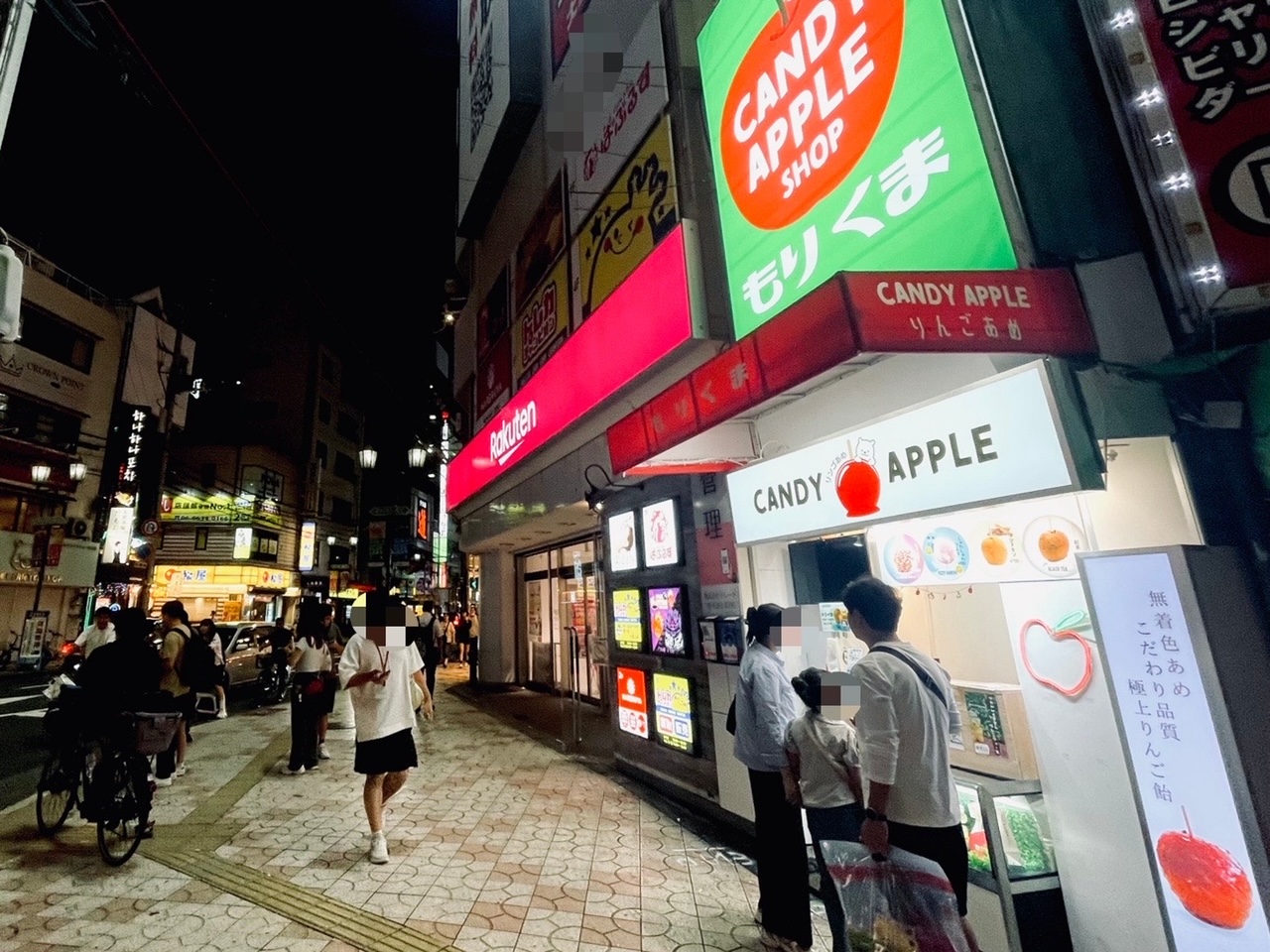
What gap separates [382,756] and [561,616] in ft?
26.1

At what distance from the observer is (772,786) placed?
3.62 metres

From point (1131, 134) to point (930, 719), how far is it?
10.2 feet

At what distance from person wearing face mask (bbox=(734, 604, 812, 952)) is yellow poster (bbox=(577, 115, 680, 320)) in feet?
13.2

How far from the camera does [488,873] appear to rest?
438cm

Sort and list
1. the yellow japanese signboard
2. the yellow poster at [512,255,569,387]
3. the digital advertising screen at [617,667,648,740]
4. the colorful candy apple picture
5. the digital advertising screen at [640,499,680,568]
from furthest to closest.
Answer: the yellow japanese signboard, the yellow poster at [512,255,569,387], the digital advertising screen at [617,667,648,740], the digital advertising screen at [640,499,680,568], the colorful candy apple picture

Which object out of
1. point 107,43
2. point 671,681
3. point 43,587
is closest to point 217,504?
point 43,587

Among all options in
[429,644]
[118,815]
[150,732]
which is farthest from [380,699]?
[429,644]

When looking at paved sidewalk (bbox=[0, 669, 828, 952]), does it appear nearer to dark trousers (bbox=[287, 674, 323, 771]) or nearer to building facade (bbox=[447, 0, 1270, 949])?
dark trousers (bbox=[287, 674, 323, 771])

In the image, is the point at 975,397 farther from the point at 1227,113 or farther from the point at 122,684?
the point at 122,684

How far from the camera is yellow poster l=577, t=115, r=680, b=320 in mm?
6172

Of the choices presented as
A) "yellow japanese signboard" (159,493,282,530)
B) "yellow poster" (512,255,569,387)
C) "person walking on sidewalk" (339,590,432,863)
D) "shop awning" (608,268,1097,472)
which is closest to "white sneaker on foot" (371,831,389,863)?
"person walking on sidewalk" (339,590,432,863)

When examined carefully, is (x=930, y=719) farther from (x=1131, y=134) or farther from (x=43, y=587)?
(x=43, y=587)

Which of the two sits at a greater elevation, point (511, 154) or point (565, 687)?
point (511, 154)

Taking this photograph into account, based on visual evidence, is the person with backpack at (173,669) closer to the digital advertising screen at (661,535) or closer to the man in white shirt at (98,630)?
the man in white shirt at (98,630)
